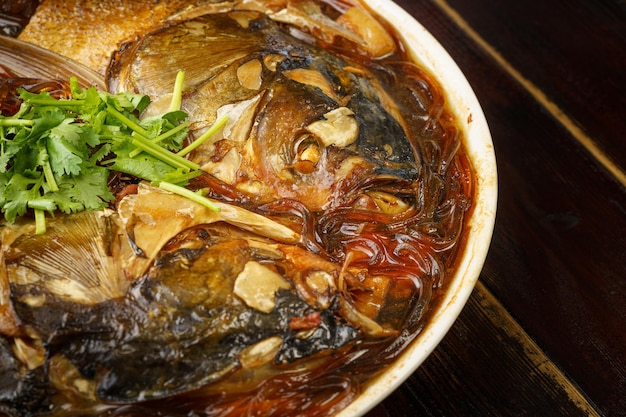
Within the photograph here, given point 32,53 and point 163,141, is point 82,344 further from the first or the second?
point 32,53

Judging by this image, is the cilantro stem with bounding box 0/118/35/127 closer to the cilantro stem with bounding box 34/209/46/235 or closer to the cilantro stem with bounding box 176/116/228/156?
the cilantro stem with bounding box 34/209/46/235

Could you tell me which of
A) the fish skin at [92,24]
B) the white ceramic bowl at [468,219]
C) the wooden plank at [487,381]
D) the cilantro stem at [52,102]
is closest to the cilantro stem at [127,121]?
the cilantro stem at [52,102]

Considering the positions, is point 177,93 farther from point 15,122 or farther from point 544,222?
point 544,222

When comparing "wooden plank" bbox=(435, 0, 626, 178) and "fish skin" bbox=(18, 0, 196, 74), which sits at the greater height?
"wooden plank" bbox=(435, 0, 626, 178)

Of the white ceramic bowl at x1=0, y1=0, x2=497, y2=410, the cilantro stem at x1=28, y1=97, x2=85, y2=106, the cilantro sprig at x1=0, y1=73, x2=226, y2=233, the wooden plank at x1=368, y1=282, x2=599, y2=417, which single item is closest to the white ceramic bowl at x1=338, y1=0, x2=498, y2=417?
the white ceramic bowl at x1=0, y1=0, x2=497, y2=410

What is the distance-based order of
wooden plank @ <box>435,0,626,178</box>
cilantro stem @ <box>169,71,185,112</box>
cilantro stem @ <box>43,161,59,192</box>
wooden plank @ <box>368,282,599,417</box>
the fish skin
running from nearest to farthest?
cilantro stem @ <box>43,161,59,192</box> → cilantro stem @ <box>169,71,185,112</box> → wooden plank @ <box>368,282,599,417</box> → the fish skin → wooden plank @ <box>435,0,626,178</box>

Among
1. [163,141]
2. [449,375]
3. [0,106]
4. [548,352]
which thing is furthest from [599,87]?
[0,106]
